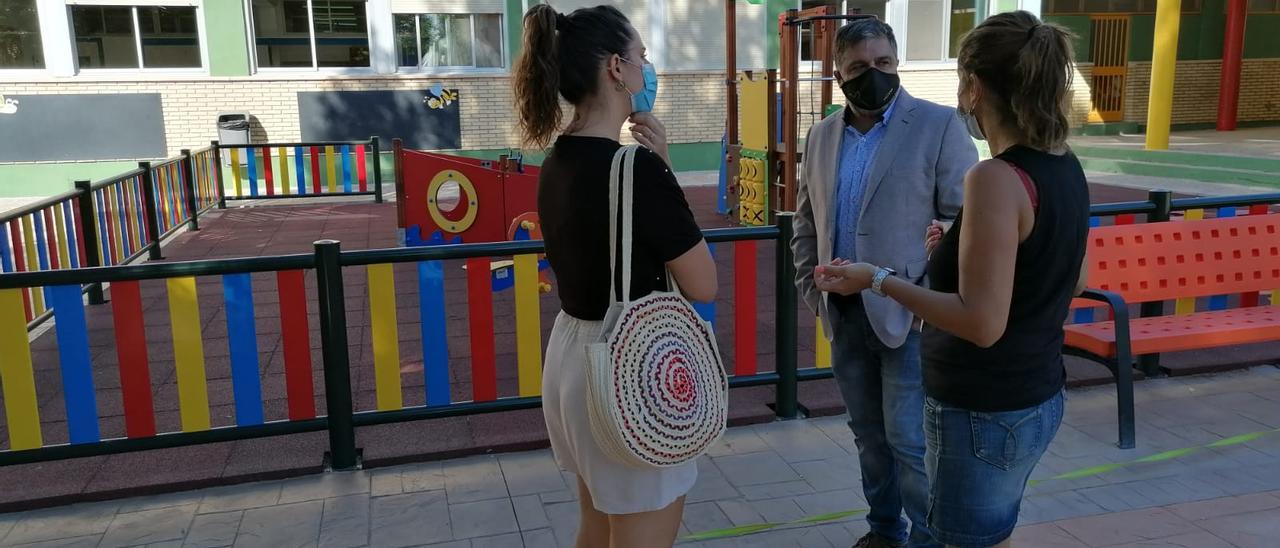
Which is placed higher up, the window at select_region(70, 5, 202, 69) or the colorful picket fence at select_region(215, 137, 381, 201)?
the window at select_region(70, 5, 202, 69)


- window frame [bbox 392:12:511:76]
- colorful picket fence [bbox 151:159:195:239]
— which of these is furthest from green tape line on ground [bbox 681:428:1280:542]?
window frame [bbox 392:12:511:76]

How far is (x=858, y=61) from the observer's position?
303 centimetres

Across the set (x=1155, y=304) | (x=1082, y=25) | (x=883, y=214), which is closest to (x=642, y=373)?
(x=883, y=214)

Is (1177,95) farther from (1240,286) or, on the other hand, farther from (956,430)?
(956,430)

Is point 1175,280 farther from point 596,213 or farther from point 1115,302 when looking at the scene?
point 596,213

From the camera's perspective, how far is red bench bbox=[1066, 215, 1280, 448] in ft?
A: 15.4

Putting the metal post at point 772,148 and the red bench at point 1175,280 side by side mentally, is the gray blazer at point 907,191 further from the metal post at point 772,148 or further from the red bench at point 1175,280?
the metal post at point 772,148

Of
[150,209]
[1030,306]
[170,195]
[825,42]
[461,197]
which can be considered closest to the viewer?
[1030,306]

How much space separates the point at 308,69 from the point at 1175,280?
1416 cm

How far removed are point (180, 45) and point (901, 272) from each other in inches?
612

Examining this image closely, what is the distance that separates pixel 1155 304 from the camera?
552 centimetres

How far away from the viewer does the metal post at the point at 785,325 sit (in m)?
4.72

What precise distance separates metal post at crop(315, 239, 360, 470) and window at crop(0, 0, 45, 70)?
45.4 feet

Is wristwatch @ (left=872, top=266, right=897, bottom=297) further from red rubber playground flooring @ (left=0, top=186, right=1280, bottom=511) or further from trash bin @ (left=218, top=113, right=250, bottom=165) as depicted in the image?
trash bin @ (left=218, top=113, right=250, bottom=165)
